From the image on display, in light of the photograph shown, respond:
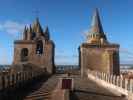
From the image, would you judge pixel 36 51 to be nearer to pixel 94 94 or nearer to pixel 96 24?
pixel 96 24

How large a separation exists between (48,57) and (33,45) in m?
3.80

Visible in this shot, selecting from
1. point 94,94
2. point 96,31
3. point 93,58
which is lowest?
point 94,94

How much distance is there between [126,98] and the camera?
1658 centimetres

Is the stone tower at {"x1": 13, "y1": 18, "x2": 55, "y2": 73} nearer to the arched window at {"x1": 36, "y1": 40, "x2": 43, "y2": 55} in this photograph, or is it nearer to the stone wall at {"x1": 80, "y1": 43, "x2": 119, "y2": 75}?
the arched window at {"x1": 36, "y1": 40, "x2": 43, "y2": 55}

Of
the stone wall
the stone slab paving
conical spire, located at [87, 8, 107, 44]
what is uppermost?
conical spire, located at [87, 8, 107, 44]

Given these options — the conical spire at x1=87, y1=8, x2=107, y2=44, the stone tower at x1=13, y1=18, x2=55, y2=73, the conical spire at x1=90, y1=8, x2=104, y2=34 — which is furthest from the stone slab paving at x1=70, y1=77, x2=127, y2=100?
the conical spire at x1=90, y1=8, x2=104, y2=34

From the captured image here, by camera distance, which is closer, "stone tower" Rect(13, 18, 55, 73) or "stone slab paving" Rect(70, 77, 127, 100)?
"stone slab paving" Rect(70, 77, 127, 100)

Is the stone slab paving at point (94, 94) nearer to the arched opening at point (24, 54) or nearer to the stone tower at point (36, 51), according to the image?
the stone tower at point (36, 51)

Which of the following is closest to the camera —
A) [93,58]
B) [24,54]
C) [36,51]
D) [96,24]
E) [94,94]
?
[94,94]

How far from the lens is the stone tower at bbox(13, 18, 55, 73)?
55.6 meters

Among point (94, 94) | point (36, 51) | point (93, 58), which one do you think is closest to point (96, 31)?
point (93, 58)

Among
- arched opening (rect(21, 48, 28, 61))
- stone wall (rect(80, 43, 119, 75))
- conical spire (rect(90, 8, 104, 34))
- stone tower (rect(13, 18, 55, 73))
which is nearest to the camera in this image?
stone wall (rect(80, 43, 119, 75))

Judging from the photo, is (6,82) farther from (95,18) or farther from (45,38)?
(95,18)

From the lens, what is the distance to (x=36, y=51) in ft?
187
